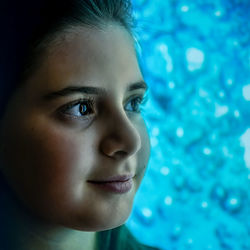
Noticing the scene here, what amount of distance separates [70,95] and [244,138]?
0.28 meters

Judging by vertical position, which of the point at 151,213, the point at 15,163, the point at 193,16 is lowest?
the point at 151,213

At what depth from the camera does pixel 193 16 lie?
49cm

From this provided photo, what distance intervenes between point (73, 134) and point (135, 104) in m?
0.11

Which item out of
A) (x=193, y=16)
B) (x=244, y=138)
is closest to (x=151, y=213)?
(x=244, y=138)

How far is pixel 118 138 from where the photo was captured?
1.16 feet

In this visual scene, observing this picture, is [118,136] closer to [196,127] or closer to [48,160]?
[48,160]

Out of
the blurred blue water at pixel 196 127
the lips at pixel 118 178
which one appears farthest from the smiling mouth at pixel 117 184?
the blurred blue water at pixel 196 127

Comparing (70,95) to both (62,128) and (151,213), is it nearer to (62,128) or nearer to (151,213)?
(62,128)

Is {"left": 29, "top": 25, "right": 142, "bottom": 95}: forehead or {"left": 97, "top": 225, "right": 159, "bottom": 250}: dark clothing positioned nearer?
{"left": 29, "top": 25, "right": 142, "bottom": 95}: forehead

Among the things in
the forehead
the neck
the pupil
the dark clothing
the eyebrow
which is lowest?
the dark clothing

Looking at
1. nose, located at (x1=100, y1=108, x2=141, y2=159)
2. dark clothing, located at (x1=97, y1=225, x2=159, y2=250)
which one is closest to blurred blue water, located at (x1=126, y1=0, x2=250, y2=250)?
dark clothing, located at (x1=97, y1=225, x2=159, y2=250)

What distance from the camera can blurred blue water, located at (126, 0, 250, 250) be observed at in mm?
479

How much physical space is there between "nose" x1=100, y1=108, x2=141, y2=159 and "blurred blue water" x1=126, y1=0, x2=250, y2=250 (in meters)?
0.11

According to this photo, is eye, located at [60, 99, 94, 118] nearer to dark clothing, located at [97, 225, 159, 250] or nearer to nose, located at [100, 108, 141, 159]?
nose, located at [100, 108, 141, 159]
